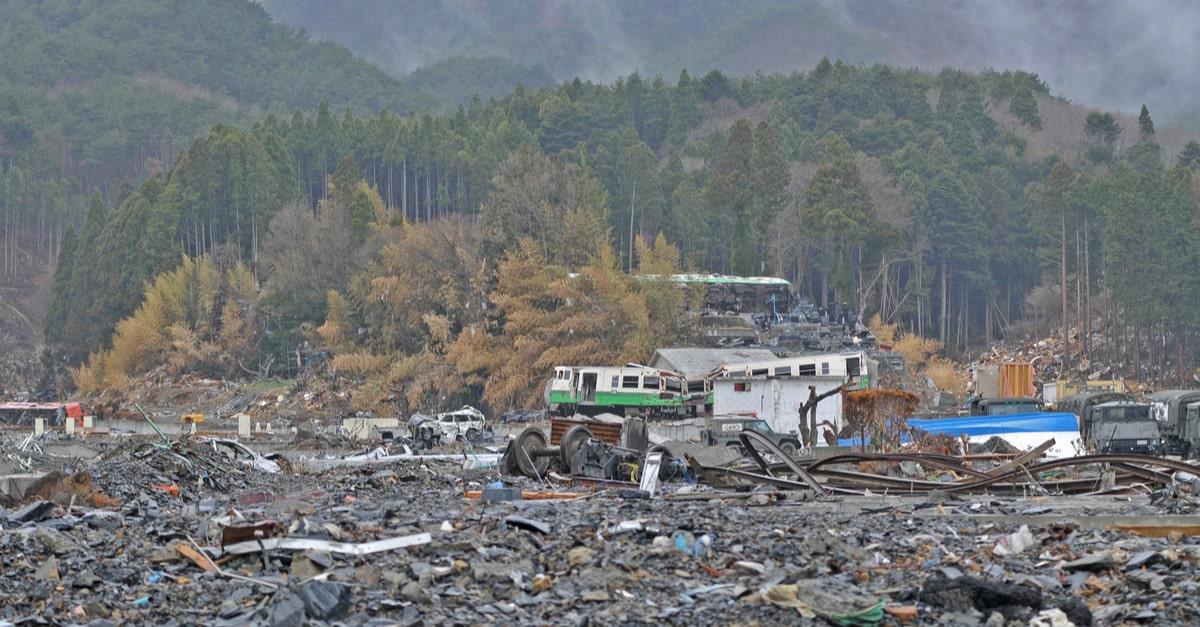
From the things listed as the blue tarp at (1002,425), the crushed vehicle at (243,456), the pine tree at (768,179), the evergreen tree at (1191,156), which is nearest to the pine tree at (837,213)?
the pine tree at (768,179)

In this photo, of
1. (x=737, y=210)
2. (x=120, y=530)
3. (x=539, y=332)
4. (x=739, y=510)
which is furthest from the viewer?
(x=737, y=210)

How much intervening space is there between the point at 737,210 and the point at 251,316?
89.6 ft

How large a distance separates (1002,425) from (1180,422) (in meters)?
5.22

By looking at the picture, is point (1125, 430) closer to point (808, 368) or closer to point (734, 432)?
point (734, 432)

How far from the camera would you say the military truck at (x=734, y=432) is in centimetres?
3312

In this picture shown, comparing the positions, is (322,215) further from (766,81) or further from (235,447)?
(766,81)

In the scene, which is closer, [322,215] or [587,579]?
[587,579]

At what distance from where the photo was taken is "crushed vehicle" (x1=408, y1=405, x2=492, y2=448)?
43.4 meters

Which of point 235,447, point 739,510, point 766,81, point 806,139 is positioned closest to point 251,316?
point 806,139

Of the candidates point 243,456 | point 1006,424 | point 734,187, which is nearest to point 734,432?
point 1006,424

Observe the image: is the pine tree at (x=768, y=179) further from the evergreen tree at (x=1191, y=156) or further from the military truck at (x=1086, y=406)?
the military truck at (x=1086, y=406)

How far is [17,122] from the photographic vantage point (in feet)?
566

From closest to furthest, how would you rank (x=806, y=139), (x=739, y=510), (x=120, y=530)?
(x=120, y=530) < (x=739, y=510) < (x=806, y=139)

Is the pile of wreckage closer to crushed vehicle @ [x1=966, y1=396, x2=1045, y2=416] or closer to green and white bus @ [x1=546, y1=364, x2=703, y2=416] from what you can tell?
crushed vehicle @ [x1=966, y1=396, x2=1045, y2=416]
